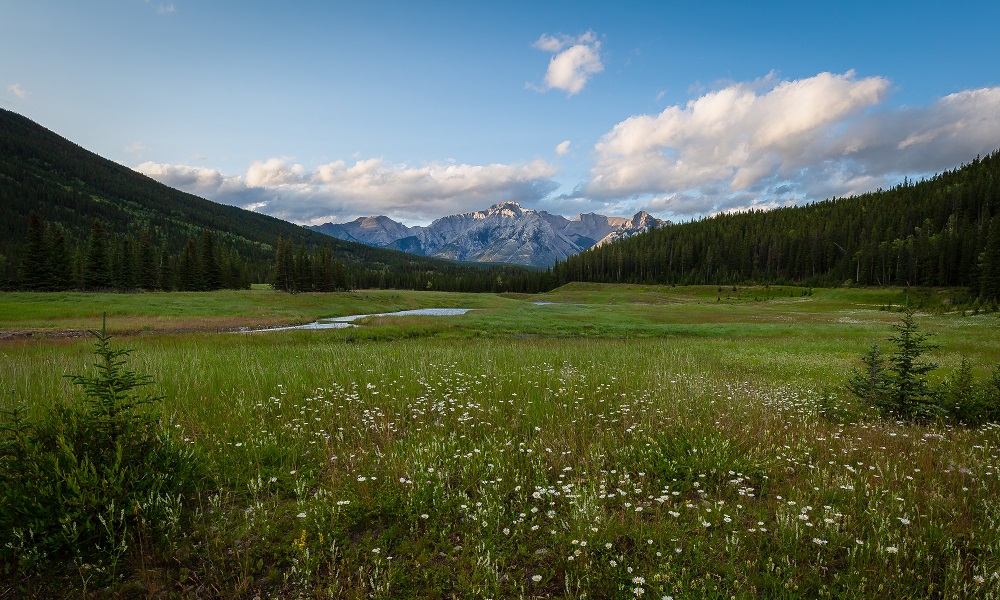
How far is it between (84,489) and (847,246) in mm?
179609

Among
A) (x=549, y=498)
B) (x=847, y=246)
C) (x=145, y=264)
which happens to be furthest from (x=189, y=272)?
(x=847, y=246)

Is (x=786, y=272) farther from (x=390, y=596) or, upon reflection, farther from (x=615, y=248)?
(x=390, y=596)

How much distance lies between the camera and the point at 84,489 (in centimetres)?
435

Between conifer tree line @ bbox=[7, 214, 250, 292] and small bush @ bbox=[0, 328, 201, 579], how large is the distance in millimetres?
101051

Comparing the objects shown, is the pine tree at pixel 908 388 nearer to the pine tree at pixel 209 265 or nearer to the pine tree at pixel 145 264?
the pine tree at pixel 145 264

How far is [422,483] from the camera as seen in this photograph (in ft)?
18.2

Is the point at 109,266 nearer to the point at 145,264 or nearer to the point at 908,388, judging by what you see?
the point at 145,264

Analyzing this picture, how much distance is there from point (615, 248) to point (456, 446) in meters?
198

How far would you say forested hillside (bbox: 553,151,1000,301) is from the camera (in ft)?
325

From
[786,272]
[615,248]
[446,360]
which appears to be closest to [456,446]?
[446,360]

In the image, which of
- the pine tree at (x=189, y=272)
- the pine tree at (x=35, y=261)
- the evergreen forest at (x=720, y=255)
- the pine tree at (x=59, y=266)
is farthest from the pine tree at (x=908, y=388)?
the pine tree at (x=189, y=272)

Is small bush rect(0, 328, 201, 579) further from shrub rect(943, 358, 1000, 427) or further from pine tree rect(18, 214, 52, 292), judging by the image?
pine tree rect(18, 214, 52, 292)

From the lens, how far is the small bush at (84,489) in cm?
409

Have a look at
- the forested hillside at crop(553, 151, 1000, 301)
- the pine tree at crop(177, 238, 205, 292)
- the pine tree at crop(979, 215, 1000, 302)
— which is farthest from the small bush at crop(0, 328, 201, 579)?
the pine tree at crop(177, 238, 205, 292)
